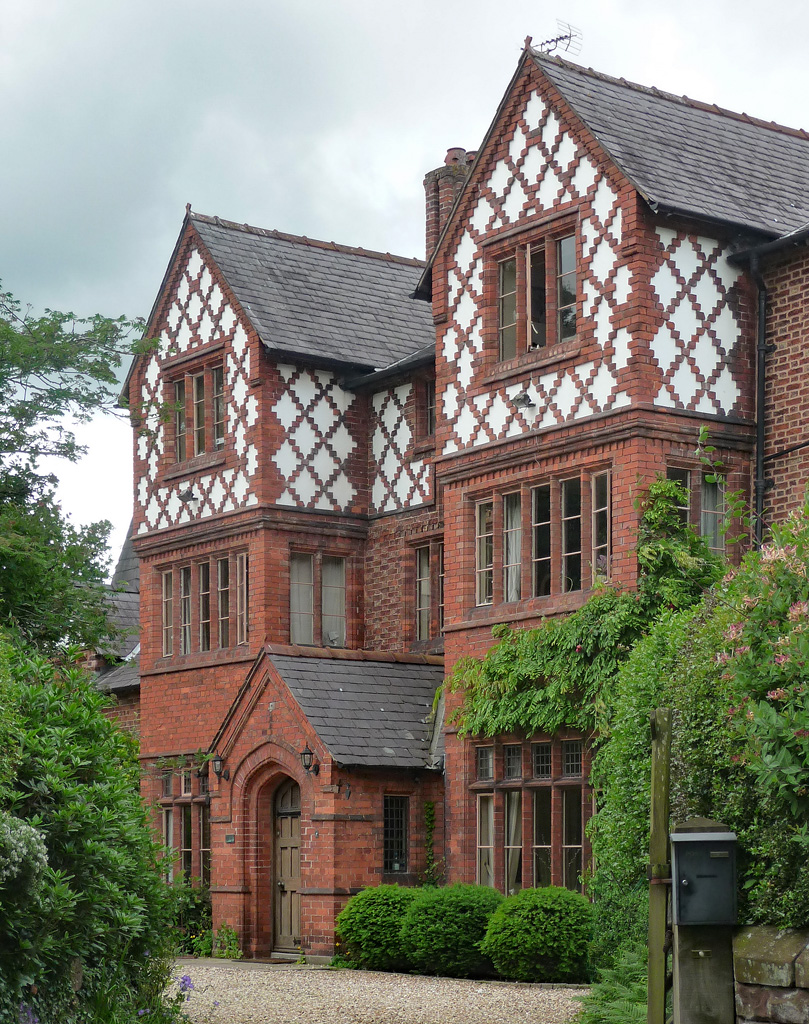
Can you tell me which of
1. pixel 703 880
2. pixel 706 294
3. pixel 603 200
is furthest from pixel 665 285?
pixel 703 880

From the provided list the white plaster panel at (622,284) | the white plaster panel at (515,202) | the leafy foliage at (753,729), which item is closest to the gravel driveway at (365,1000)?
the leafy foliage at (753,729)

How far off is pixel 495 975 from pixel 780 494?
6644 millimetres

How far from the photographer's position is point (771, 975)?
9953mm

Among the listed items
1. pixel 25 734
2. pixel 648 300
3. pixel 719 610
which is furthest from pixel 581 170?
pixel 25 734

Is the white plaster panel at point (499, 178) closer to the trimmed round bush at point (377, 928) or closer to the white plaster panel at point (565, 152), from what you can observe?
the white plaster panel at point (565, 152)

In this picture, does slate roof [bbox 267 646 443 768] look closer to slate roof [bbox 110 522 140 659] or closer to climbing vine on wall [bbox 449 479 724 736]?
climbing vine on wall [bbox 449 479 724 736]

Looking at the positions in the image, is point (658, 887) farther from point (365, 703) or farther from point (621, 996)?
point (365, 703)

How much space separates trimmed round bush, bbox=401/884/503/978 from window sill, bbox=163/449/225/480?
9.43 metres

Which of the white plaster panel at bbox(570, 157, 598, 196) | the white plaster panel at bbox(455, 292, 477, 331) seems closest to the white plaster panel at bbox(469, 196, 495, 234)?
the white plaster panel at bbox(455, 292, 477, 331)

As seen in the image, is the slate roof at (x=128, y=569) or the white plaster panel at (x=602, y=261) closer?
the white plaster panel at (x=602, y=261)

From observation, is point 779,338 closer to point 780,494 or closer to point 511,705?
point 780,494

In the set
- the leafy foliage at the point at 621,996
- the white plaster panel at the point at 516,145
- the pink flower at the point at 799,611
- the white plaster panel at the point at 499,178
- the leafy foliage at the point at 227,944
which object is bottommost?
the leafy foliage at the point at 227,944

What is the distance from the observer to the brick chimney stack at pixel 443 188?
27.7 metres

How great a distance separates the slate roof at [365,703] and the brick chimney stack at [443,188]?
797 cm
